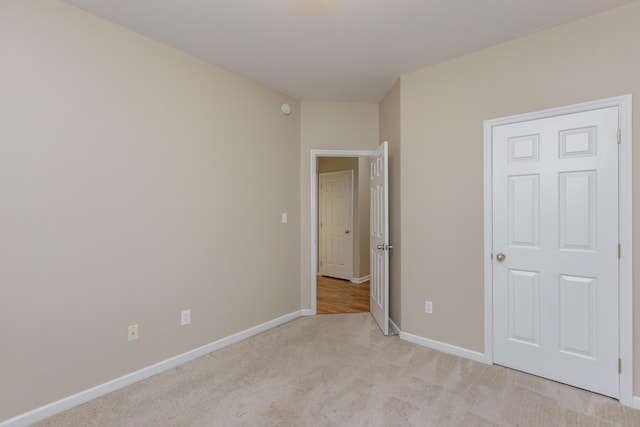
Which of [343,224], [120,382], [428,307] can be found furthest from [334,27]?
[343,224]

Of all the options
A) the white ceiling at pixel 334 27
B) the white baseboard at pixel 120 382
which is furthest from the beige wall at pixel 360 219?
the white ceiling at pixel 334 27

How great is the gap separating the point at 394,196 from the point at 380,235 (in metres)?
0.44

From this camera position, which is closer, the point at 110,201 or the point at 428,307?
the point at 110,201

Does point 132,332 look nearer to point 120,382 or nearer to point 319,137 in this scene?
point 120,382

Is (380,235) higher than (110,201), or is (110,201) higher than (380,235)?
(110,201)

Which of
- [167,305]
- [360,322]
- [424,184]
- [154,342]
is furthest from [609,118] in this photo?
[154,342]

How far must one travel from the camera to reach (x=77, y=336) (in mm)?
2049

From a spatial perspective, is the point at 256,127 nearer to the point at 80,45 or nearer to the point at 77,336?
the point at 80,45

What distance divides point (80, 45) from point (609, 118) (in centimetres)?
354

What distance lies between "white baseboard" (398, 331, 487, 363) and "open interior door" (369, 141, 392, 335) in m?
0.24

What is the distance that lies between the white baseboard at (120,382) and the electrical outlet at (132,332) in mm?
253

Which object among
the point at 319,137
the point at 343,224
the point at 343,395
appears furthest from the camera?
the point at 343,224

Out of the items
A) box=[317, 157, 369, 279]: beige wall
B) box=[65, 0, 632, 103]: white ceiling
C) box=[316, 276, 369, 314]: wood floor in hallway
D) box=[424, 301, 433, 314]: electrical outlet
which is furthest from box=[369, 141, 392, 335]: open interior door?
box=[317, 157, 369, 279]: beige wall

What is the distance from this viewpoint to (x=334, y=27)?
2256mm
